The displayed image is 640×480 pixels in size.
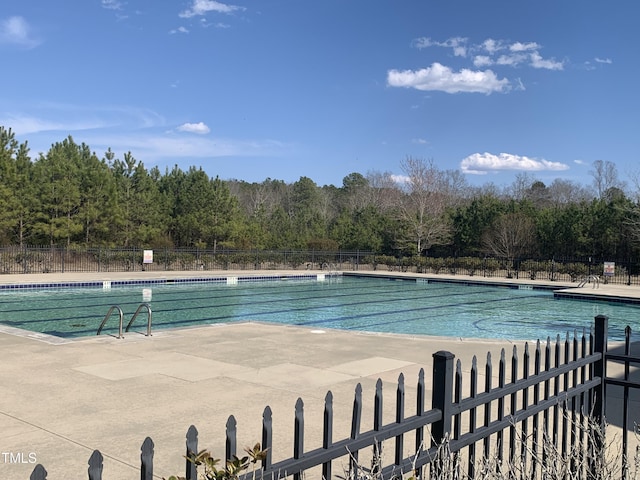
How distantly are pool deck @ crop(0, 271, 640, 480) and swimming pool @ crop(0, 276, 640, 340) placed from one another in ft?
7.79

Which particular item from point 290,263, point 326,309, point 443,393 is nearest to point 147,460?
point 443,393

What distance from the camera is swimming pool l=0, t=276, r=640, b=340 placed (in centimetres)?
1410

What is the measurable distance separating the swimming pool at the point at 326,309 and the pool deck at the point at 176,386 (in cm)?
237

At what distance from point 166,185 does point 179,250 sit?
31.3ft

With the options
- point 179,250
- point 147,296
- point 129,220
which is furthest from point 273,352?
point 129,220

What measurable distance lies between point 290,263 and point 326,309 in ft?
62.5

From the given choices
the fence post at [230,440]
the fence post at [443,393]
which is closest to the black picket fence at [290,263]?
the fence post at [443,393]

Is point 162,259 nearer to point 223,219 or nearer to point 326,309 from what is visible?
point 223,219

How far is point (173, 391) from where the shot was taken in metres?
6.29

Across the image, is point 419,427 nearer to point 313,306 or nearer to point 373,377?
point 373,377

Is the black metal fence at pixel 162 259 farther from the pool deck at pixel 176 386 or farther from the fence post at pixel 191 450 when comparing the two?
the fence post at pixel 191 450

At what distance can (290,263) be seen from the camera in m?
36.5

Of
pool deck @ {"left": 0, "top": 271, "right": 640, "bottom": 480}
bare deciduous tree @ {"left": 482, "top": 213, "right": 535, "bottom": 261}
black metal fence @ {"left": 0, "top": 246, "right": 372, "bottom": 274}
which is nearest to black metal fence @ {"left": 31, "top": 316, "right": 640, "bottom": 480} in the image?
pool deck @ {"left": 0, "top": 271, "right": 640, "bottom": 480}

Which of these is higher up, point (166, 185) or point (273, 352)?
point (166, 185)
